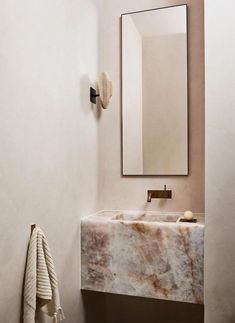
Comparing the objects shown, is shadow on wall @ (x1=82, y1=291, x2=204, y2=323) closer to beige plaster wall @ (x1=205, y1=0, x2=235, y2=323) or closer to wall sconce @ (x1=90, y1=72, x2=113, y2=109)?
beige plaster wall @ (x1=205, y1=0, x2=235, y2=323)

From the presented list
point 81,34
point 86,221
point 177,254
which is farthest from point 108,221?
point 81,34

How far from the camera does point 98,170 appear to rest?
2318mm

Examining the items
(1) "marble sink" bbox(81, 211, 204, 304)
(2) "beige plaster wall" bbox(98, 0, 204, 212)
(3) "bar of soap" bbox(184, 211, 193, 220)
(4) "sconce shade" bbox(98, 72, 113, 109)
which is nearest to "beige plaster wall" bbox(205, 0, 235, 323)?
(1) "marble sink" bbox(81, 211, 204, 304)

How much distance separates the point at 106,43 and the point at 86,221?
135 centimetres

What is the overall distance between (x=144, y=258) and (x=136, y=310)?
738 millimetres

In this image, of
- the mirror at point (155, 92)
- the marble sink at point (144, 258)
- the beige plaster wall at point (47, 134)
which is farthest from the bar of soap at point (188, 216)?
the beige plaster wall at point (47, 134)

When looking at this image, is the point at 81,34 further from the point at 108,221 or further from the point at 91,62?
the point at 108,221

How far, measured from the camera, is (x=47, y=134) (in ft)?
5.25

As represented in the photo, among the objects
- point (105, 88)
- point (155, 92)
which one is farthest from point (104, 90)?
point (155, 92)

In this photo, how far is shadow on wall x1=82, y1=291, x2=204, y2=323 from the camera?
221cm

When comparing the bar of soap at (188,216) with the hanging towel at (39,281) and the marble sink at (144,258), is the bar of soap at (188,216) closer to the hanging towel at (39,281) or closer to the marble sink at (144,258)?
the marble sink at (144,258)

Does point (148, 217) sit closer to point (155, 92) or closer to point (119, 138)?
point (119, 138)

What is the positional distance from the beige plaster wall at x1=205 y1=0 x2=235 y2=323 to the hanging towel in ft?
2.79

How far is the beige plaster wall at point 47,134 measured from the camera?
1.31 meters
